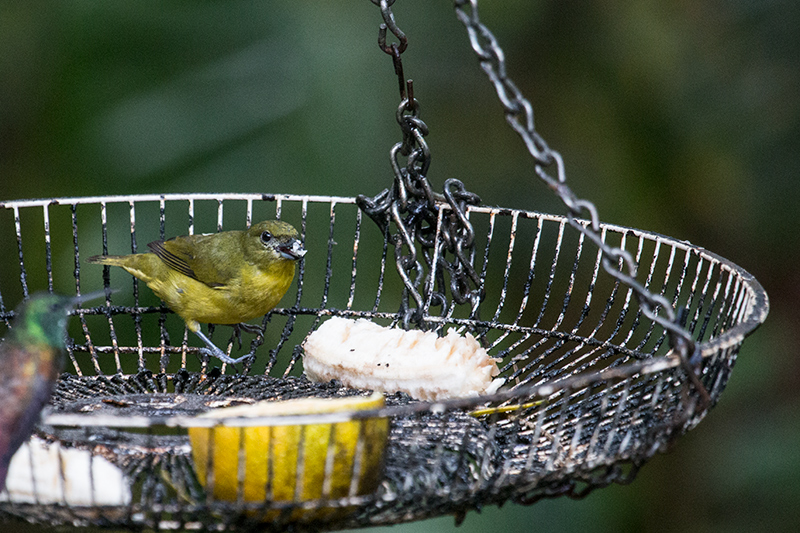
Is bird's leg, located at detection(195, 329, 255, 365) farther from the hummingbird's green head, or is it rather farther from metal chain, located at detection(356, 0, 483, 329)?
the hummingbird's green head

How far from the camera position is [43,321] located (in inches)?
64.0

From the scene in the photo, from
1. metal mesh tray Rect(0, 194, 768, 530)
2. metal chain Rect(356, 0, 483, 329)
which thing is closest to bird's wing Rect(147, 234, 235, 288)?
metal mesh tray Rect(0, 194, 768, 530)

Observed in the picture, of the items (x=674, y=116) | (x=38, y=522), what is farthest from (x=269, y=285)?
(x=674, y=116)

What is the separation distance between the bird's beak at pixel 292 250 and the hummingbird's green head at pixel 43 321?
1.21 m

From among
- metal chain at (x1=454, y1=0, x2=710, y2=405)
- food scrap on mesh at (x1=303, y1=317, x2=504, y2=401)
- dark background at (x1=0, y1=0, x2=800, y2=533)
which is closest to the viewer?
metal chain at (x1=454, y1=0, x2=710, y2=405)

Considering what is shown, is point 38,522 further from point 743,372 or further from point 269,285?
point 743,372

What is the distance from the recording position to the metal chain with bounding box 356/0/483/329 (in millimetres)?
2326

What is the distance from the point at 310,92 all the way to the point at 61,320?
8.23ft

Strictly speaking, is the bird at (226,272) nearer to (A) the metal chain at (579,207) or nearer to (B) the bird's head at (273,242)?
(B) the bird's head at (273,242)

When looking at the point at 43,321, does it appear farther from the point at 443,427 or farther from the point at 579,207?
the point at 579,207

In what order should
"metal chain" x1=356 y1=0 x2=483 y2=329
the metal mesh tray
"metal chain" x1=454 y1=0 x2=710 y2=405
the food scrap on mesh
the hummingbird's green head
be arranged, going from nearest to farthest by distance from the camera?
the metal mesh tray → "metal chain" x1=454 y1=0 x2=710 y2=405 → the hummingbird's green head → the food scrap on mesh → "metal chain" x1=356 y1=0 x2=483 y2=329

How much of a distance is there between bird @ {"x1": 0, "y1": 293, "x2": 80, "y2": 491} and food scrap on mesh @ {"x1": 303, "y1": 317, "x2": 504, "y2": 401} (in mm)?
686

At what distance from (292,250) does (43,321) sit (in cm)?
130

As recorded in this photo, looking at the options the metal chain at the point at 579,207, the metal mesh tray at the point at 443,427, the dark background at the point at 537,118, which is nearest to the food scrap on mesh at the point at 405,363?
the metal mesh tray at the point at 443,427
